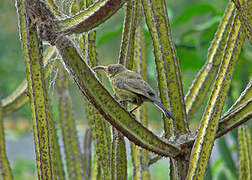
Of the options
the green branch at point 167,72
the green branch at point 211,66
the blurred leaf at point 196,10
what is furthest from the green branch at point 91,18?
the blurred leaf at point 196,10

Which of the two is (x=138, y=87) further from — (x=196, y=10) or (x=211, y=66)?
(x=196, y=10)

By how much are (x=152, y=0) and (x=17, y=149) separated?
6875mm

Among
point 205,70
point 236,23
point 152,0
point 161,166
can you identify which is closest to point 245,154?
point 205,70

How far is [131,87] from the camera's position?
119 centimetres

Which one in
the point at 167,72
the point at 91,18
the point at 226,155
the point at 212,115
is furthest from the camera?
the point at 226,155

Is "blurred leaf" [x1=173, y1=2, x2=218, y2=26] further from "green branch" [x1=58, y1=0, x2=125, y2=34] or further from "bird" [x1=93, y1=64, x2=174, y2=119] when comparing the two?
"green branch" [x1=58, y1=0, x2=125, y2=34]

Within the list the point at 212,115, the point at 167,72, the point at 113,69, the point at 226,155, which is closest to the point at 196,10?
the point at 226,155

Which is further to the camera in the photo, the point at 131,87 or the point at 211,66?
the point at 211,66

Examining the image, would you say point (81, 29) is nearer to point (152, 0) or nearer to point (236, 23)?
point (152, 0)

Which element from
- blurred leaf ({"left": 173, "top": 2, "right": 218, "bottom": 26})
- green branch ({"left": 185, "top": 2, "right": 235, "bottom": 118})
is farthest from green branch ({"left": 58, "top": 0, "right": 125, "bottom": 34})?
blurred leaf ({"left": 173, "top": 2, "right": 218, "bottom": 26})

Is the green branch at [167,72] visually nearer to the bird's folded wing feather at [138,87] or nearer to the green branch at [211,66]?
the bird's folded wing feather at [138,87]

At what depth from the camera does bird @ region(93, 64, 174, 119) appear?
3.80 ft

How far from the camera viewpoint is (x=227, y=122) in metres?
1.04

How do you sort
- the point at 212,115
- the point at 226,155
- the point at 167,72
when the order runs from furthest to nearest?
the point at 226,155
the point at 167,72
the point at 212,115
